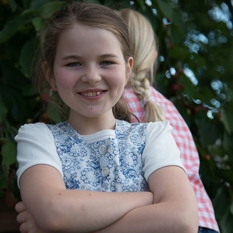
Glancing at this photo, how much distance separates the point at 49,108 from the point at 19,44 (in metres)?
0.61

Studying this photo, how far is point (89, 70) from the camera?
1264 millimetres

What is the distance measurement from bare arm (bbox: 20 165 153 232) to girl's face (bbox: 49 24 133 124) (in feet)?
0.68

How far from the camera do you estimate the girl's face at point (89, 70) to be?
1.27m

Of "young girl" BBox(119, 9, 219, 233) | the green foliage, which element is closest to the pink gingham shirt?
"young girl" BBox(119, 9, 219, 233)

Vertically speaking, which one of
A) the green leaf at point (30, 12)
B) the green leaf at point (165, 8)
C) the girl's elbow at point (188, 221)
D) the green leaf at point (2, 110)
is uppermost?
the green leaf at point (30, 12)

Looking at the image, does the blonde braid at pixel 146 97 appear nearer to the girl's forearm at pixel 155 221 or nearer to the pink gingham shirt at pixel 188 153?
the pink gingham shirt at pixel 188 153

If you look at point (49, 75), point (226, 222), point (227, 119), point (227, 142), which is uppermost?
point (49, 75)

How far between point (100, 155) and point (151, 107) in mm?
609

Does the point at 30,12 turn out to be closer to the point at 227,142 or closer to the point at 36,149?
the point at 36,149

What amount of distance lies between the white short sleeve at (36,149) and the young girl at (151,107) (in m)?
0.51

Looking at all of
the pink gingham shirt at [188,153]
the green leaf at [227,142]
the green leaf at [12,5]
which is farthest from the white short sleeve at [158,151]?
the green leaf at [227,142]

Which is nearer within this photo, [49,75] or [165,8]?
[49,75]

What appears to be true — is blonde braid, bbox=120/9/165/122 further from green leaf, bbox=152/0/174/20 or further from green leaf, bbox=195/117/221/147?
green leaf, bbox=195/117/221/147

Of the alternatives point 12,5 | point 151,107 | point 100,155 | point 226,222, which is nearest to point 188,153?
point 151,107
